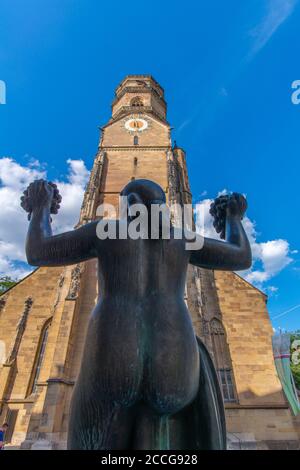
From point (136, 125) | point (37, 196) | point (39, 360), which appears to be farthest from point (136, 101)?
point (37, 196)

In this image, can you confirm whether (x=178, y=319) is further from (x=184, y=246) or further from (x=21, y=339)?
(x=21, y=339)

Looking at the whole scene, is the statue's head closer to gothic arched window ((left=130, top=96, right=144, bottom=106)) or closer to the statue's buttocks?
the statue's buttocks

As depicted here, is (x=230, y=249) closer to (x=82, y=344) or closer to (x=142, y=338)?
(x=142, y=338)

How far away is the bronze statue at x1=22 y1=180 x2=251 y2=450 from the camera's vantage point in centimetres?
99

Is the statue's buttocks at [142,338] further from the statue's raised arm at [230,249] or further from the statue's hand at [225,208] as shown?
the statue's hand at [225,208]

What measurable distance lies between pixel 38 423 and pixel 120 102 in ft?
91.1

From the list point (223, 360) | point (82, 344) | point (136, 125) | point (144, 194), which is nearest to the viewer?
point (144, 194)

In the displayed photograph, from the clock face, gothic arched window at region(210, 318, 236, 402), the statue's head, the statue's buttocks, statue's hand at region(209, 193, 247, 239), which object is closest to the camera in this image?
the statue's buttocks

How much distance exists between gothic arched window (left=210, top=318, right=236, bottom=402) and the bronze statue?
12.1m

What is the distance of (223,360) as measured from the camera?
12562mm

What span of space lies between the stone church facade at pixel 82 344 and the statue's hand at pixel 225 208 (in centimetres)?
998

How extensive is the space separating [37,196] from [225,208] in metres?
1.14

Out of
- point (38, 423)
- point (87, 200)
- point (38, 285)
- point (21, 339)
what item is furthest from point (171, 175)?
point (38, 423)

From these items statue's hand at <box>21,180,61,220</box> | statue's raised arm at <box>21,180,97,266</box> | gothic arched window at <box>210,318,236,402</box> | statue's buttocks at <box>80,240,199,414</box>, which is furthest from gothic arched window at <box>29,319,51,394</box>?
statue's buttocks at <box>80,240,199,414</box>
